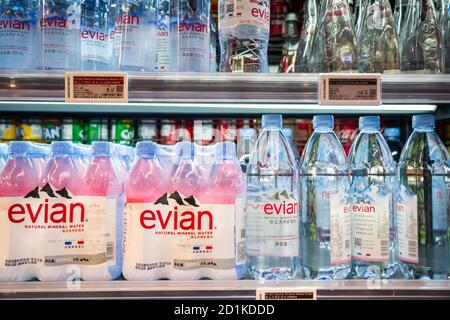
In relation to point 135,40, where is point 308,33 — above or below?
above

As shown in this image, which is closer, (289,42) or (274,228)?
(274,228)

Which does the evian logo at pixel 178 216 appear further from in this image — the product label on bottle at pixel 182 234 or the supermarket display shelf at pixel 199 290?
the supermarket display shelf at pixel 199 290

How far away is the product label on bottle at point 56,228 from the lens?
1103 millimetres

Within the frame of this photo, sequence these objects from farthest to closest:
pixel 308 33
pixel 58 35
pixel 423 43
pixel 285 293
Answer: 1. pixel 308 33
2. pixel 423 43
3. pixel 58 35
4. pixel 285 293

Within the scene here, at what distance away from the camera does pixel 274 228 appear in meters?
1.13

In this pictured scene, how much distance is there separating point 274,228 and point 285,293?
0.56 ft

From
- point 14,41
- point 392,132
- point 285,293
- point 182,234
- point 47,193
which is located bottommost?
point 285,293

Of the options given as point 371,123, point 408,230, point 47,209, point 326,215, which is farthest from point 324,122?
point 47,209

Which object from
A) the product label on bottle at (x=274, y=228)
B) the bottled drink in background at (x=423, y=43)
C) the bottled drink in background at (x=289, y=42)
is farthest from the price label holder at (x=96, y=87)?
the bottled drink in background at (x=289, y=42)

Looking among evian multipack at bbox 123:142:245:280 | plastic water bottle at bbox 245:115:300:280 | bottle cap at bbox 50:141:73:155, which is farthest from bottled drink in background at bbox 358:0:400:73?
bottle cap at bbox 50:141:73:155

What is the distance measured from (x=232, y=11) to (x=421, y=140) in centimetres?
68

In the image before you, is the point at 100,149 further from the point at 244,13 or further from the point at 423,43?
the point at 423,43

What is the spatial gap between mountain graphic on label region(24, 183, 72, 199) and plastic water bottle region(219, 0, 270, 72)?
2.04 ft
